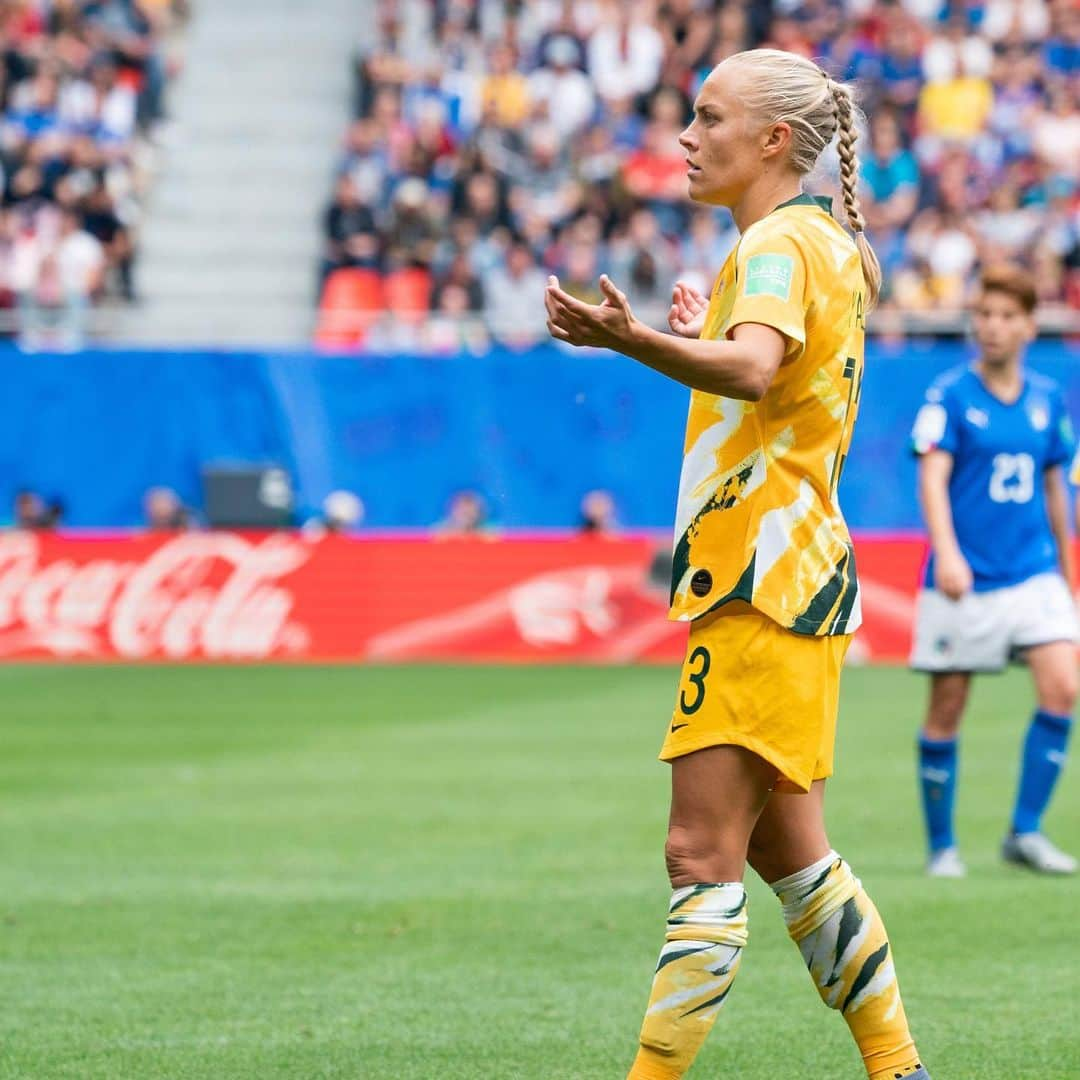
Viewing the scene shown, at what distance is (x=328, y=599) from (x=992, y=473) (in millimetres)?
11544

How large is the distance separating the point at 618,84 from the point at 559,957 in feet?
61.0

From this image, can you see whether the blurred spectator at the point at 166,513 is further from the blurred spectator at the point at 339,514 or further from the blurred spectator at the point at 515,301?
the blurred spectator at the point at 515,301

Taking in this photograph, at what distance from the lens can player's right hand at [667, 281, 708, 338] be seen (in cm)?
482

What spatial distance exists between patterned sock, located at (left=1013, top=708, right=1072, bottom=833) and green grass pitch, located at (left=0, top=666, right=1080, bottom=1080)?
10.4 inches

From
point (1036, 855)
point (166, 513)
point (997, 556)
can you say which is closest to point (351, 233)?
point (166, 513)

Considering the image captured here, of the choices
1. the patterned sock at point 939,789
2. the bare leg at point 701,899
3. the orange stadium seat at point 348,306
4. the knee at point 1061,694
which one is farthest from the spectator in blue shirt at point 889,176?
the bare leg at point 701,899

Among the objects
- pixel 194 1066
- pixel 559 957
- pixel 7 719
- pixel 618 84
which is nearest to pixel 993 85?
pixel 618 84

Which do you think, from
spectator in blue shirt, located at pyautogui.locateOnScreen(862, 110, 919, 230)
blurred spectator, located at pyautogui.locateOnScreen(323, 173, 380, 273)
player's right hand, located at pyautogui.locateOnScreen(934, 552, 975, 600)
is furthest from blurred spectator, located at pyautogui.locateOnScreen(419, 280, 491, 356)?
player's right hand, located at pyautogui.locateOnScreen(934, 552, 975, 600)

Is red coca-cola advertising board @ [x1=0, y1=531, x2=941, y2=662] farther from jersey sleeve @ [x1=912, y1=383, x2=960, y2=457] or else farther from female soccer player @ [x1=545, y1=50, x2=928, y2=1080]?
female soccer player @ [x1=545, y1=50, x2=928, y2=1080]

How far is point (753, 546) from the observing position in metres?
4.34

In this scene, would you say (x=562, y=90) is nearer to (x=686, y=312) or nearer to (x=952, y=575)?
(x=952, y=575)

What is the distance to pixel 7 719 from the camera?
14.6 metres

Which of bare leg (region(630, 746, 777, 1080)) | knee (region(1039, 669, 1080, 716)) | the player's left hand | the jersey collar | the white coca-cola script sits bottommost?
the white coca-cola script

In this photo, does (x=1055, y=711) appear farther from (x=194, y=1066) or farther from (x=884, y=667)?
(x=884, y=667)
